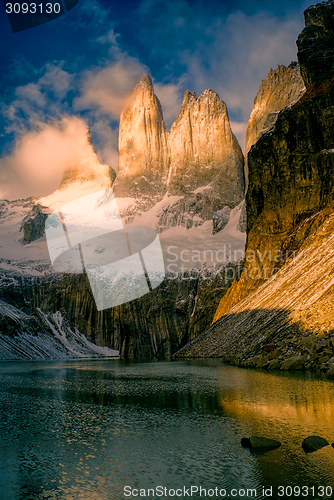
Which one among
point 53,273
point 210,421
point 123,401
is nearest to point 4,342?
point 53,273

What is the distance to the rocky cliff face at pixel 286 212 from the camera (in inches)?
2208

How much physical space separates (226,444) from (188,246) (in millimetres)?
184621

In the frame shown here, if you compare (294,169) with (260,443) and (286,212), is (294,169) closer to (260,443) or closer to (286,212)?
(286,212)

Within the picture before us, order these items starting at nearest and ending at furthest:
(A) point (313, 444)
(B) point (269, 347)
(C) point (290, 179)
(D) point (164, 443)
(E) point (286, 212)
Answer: (A) point (313, 444)
(D) point (164, 443)
(B) point (269, 347)
(C) point (290, 179)
(E) point (286, 212)

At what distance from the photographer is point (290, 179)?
79.1 meters

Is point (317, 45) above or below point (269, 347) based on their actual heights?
above

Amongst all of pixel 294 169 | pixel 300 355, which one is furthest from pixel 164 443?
pixel 294 169

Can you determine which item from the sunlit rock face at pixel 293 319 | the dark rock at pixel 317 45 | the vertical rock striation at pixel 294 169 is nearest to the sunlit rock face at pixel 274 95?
the dark rock at pixel 317 45

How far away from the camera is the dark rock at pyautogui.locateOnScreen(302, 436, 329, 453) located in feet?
35.9

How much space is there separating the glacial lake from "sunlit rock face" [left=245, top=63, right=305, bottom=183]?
139 meters

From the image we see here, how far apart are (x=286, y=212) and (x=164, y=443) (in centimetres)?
7370

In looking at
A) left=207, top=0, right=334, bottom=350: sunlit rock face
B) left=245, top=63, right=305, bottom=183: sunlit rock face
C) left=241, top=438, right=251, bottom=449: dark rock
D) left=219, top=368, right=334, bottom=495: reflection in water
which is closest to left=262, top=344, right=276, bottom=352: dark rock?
left=219, top=368, right=334, bottom=495: reflection in water

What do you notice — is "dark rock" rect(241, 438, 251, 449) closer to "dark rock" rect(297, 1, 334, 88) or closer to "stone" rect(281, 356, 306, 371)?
"stone" rect(281, 356, 306, 371)

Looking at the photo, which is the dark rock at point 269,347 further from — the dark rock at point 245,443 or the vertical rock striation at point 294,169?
the vertical rock striation at point 294,169
